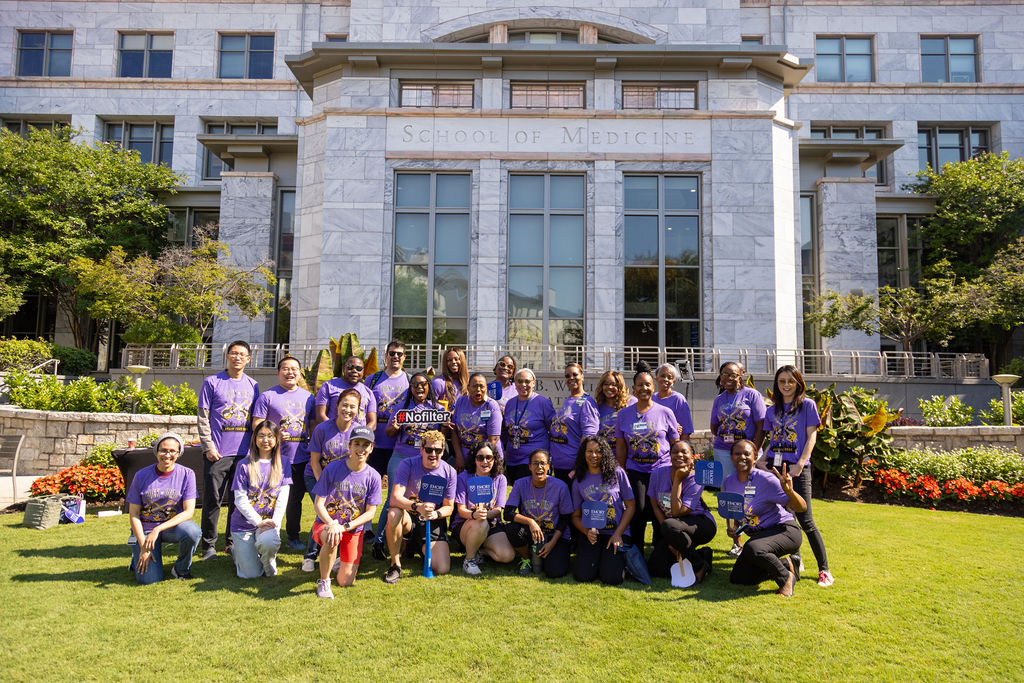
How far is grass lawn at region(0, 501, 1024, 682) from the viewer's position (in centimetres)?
447

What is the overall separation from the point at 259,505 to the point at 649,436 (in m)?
3.85

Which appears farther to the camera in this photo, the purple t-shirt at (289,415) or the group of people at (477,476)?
the purple t-shirt at (289,415)

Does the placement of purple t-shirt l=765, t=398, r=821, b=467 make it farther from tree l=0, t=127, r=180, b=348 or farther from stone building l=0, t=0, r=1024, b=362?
tree l=0, t=127, r=180, b=348

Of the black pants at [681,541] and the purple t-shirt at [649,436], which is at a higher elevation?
the purple t-shirt at [649,436]

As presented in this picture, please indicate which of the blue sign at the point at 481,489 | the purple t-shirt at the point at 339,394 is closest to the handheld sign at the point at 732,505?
the blue sign at the point at 481,489

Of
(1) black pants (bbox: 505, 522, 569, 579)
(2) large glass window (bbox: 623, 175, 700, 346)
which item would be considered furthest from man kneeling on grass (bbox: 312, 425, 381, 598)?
(2) large glass window (bbox: 623, 175, 700, 346)

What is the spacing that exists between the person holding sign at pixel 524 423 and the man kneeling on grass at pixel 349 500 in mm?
1513

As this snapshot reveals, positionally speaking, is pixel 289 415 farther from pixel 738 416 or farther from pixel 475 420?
pixel 738 416

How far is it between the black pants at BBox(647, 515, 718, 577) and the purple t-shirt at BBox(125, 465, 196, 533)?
14.9 feet

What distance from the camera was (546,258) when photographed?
19078mm

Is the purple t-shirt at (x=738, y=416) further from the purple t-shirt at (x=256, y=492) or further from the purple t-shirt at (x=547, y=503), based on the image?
the purple t-shirt at (x=256, y=492)

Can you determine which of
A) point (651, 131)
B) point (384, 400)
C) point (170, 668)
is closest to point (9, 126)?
point (651, 131)

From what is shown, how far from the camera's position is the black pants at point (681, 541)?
6137mm

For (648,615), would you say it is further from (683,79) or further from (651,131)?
(683,79)
